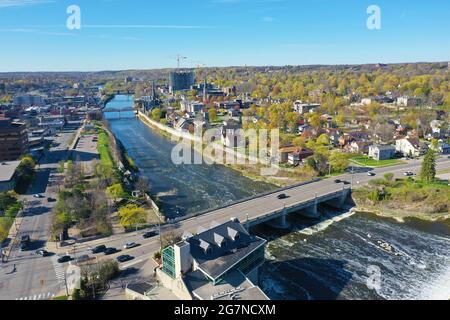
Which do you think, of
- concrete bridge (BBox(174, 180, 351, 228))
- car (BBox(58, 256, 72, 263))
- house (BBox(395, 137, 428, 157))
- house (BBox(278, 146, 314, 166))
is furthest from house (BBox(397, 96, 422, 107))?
car (BBox(58, 256, 72, 263))

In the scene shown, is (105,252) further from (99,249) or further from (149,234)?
(149,234)

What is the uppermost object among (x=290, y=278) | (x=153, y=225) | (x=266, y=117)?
(x=266, y=117)

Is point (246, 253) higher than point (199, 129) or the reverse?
the reverse

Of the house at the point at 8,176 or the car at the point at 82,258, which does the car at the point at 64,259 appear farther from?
the house at the point at 8,176

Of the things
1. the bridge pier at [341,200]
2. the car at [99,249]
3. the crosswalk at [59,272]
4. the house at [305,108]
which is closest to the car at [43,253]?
the crosswalk at [59,272]

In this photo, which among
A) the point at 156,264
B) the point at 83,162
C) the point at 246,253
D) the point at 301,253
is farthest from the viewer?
the point at 83,162

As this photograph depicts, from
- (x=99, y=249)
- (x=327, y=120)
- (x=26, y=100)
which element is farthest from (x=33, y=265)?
(x=26, y=100)

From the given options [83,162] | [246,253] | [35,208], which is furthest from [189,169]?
[246,253]
